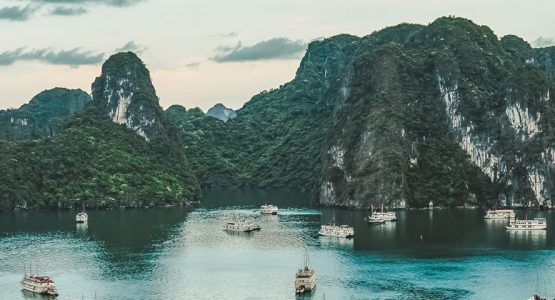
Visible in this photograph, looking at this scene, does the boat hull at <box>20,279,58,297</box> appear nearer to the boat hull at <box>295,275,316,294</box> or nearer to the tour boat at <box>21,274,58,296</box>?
the tour boat at <box>21,274,58,296</box>

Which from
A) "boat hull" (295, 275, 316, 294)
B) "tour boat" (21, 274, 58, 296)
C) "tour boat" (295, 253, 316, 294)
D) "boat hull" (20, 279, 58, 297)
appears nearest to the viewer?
"boat hull" (295, 275, 316, 294)

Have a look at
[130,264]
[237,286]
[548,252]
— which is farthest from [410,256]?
[130,264]

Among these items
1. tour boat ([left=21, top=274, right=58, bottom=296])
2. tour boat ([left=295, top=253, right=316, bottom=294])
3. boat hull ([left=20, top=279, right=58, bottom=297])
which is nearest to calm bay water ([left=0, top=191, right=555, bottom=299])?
boat hull ([left=20, top=279, right=58, bottom=297])

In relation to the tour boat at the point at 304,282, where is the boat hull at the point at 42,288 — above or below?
below

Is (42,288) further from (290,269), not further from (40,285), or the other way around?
(290,269)

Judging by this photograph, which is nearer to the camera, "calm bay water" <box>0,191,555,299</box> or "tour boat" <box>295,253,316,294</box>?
"tour boat" <box>295,253,316,294</box>

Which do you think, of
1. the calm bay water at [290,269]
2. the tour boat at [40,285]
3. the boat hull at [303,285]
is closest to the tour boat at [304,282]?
the boat hull at [303,285]

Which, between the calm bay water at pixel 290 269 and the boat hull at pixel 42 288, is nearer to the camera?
the calm bay water at pixel 290 269

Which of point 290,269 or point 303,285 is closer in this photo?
point 303,285

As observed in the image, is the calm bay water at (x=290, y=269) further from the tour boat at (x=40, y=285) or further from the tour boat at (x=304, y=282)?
the tour boat at (x=304, y=282)

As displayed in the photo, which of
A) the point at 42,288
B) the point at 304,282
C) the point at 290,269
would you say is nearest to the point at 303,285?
the point at 304,282
